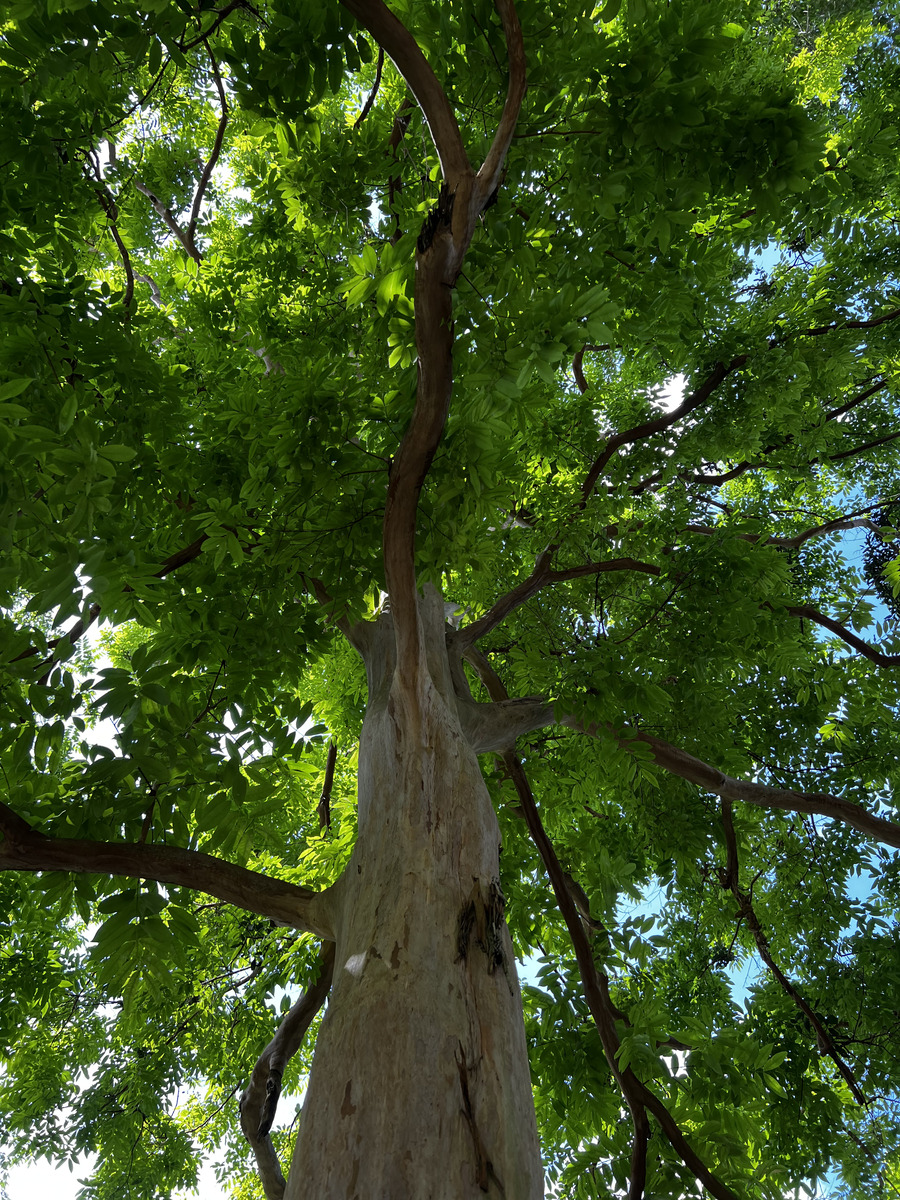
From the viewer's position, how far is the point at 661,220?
2982mm

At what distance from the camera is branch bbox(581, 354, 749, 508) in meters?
5.43

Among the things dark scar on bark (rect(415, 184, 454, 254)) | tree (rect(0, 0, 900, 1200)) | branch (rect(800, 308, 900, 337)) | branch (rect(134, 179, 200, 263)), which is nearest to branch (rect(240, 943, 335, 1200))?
tree (rect(0, 0, 900, 1200))

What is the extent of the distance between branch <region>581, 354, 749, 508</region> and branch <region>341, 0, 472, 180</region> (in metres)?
3.30

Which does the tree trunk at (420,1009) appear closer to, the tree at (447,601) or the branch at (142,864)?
the tree at (447,601)

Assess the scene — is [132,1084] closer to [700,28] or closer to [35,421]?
[35,421]

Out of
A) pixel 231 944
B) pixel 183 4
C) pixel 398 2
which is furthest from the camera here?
pixel 231 944

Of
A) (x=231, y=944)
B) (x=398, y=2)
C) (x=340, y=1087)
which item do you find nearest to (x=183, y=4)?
(x=398, y=2)

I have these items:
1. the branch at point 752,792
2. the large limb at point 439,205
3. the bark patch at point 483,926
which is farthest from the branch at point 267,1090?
the large limb at point 439,205

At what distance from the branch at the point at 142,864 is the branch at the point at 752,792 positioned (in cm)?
191

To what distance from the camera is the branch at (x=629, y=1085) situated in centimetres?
318

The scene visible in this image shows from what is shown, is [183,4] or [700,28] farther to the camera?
[700,28]

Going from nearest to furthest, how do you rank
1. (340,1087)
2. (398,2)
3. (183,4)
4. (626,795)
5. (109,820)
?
(340,1087) < (183,4) < (109,820) < (398,2) < (626,795)

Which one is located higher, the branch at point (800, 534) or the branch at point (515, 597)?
the branch at point (800, 534)

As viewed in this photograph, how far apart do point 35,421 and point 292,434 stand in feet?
3.28
